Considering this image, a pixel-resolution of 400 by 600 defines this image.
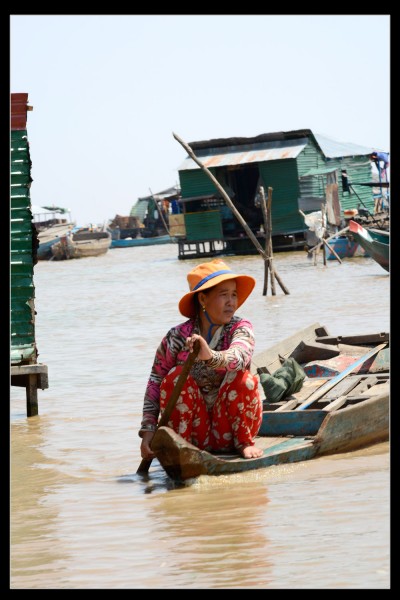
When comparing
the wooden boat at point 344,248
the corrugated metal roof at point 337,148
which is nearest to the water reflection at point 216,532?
the wooden boat at point 344,248

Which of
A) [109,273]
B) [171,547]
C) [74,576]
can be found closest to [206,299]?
[171,547]

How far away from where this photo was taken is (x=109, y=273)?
35219 millimetres

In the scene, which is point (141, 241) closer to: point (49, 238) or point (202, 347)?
point (49, 238)

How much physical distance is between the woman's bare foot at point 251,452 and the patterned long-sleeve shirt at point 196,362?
29 cm

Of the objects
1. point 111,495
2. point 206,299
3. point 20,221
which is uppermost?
point 20,221

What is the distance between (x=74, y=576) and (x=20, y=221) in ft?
13.9

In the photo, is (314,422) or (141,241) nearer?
(314,422)

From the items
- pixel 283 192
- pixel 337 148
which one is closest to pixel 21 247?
pixel 283 192

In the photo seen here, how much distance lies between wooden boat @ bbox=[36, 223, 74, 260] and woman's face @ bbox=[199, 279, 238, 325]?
4421 centimetres

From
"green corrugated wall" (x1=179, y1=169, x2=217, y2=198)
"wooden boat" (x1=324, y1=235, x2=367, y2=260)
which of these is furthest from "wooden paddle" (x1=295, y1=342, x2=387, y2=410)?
"green corrugated wall" (x1=179, y1=169, x2=217, y2=198)

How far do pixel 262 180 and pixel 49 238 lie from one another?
60.1 ft

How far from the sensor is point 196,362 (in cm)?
532

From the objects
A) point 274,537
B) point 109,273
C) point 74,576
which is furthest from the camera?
point 109,273
